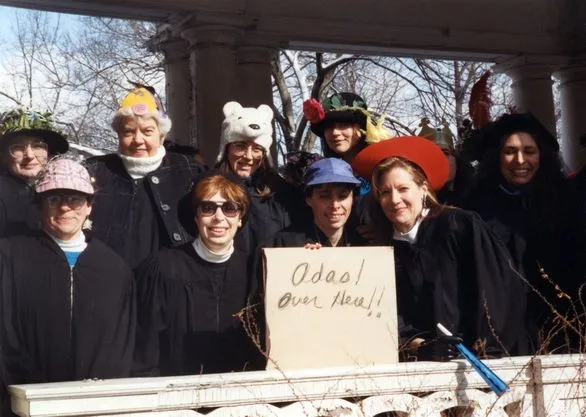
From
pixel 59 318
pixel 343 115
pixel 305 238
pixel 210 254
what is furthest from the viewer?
pixel 343 115

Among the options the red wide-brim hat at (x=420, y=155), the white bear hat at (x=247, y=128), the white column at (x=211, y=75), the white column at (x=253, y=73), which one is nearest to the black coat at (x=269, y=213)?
the white bear hat at (x=247, y=128)

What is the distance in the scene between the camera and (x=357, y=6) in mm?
10961

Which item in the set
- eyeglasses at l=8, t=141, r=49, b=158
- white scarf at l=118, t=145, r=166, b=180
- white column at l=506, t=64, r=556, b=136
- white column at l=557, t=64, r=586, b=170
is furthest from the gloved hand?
white column at l=557, t=64, r=586, b=170

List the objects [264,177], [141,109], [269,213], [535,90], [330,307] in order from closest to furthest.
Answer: [330,307] < [141,109] < [269,213] < [264,177] < [535,90]

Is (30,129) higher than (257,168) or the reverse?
higher

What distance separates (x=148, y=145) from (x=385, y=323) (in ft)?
6.18

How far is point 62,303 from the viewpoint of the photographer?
425 cm

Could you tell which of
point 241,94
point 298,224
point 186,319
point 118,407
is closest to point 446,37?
point 241,94

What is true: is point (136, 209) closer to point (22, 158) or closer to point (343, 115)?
point (22, 158)

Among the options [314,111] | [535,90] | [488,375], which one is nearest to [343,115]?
[314,111]

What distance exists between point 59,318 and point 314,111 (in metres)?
2.24

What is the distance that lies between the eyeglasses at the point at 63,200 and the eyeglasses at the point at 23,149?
0.94 meters

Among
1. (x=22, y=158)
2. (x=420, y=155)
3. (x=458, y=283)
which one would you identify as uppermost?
(x=22, y=158)

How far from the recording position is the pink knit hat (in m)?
4.31
